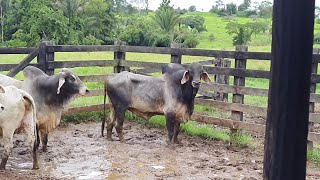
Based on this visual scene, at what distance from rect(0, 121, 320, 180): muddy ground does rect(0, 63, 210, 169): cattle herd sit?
0.28 metres

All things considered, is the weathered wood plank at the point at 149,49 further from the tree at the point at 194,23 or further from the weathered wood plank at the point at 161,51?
the tree at the point at 194,23

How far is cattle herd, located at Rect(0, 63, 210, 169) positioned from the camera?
707 cm

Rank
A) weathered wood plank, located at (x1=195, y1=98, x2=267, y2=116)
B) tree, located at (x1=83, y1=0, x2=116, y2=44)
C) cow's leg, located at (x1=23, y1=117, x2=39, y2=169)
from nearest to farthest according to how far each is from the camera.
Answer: cow's leg, located at (x1=23, y1=117, x2=39, y2=169), weathered wood plank, located at (x1=195, y1=98, x2=267, y2=116), tree, located at (x1=83, y1=0, x2=116, y2=44)

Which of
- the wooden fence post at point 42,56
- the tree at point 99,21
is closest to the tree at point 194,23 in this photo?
the tree at point 99,21

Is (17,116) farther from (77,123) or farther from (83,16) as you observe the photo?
(83,16)

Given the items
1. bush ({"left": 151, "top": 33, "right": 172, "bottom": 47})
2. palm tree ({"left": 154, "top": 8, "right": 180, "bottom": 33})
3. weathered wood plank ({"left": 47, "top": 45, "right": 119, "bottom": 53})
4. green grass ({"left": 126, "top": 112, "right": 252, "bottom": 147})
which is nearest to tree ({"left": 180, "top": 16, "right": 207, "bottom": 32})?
palm tree ({"left": 154, "top": 8, "right": 180, "bottom": 33})

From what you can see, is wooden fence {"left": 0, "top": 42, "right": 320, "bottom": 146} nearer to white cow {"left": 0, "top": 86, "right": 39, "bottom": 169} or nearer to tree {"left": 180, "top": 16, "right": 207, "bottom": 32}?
white cow {"left": 0, "top": 86, "right": 39, "bottom": 169}

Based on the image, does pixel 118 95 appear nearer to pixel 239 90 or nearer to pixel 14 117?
pixel 239 90

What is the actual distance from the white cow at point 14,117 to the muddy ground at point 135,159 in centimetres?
35

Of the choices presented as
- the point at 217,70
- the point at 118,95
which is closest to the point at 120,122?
the point at 118,95

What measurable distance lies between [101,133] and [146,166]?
6.63 feet

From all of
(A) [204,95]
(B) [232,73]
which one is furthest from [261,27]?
(B) [232,73]

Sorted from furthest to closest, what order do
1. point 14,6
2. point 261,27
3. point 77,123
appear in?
point 261,27 < point 14,6 < point 77,123

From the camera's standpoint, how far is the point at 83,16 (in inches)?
1608
